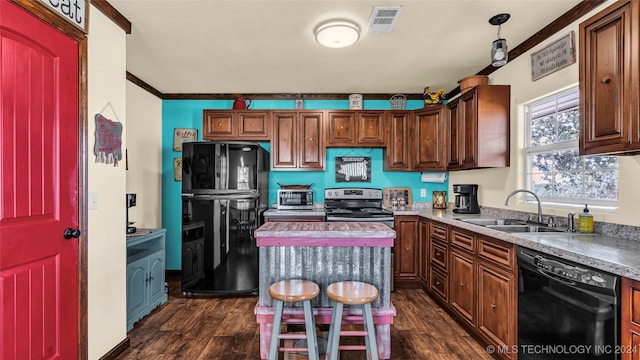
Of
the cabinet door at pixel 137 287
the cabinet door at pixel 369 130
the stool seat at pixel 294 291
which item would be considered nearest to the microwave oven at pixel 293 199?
the cabinet door at pixel 369 130

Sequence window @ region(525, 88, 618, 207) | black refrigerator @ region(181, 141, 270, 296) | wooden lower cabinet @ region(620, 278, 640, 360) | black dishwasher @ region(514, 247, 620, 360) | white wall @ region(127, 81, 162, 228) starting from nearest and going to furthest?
1. wooden lower cabinet @ region(620, 278, 640, 360)
2. black dishwasher @ region(514, 247, 620, 360)
3. window @ region(525, 88, 618, 207)
4. black refrigerator @ region(181, 141, 270, 296)
5. white wall @ region(127, 81, 162, 228)

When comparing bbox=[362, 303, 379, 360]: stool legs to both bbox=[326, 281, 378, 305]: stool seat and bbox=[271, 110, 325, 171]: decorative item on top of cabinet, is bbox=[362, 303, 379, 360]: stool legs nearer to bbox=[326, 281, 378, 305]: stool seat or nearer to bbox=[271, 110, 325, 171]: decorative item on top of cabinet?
bbox=[326, 281, 378, 305]: stool seat

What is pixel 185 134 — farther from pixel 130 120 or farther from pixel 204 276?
pixel 204 276

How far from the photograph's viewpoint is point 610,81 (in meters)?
1.57

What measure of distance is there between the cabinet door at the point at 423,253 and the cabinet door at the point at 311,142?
144 cm

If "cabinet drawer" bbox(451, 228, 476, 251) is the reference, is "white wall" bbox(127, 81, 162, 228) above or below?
above

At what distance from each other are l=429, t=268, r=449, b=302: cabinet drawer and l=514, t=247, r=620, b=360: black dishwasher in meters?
1.05

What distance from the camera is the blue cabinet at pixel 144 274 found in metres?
2.64

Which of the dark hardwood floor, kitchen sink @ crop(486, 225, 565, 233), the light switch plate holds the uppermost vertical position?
the light switch plate

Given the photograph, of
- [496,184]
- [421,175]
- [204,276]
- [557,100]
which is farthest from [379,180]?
[204,276]

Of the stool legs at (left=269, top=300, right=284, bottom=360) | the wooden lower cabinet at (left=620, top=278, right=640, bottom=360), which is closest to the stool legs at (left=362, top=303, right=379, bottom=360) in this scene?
the stool legs at (left=269, top=300, right=284, bottom=360)

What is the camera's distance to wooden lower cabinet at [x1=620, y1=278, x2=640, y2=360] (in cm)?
122

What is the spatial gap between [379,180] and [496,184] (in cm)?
151

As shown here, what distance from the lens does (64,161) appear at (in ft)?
5.73
